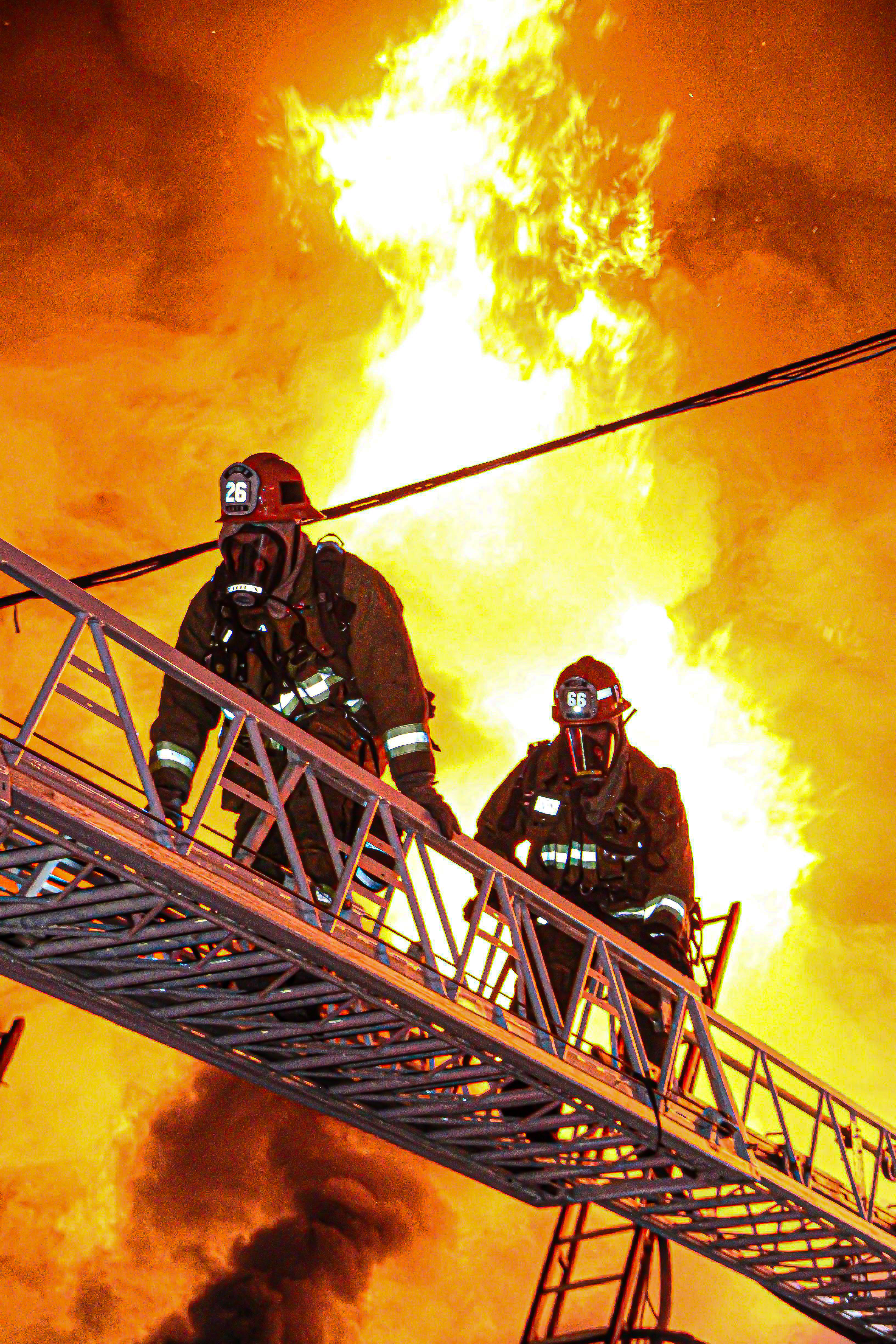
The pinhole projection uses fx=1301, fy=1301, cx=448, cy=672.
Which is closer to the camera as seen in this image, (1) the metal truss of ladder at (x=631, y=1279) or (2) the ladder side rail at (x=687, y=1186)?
(2) the ladder side rail at (x=687, y=1186)

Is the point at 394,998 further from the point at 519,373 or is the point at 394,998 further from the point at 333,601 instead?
the point at 519,373

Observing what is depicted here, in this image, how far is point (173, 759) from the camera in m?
5.45

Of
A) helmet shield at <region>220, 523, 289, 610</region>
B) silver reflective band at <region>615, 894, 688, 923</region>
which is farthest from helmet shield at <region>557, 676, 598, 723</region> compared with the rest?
helmet shield at <region>220, 523, 289, 610</region>

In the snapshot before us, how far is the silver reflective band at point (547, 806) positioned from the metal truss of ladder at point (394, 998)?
87 centimetres

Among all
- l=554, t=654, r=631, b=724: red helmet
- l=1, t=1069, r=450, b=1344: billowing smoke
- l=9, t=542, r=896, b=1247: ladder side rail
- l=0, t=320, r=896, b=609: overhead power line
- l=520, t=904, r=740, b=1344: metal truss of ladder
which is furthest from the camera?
l=1, t=1069, r=450, b=1344: billowing smoke

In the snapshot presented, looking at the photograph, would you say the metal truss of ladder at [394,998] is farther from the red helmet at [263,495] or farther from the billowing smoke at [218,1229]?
the billowing smoke at [218,1229]

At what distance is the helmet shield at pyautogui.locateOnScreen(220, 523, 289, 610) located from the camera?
532 centimetres

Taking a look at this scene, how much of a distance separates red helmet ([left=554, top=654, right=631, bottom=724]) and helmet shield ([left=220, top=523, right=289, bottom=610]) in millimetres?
2088

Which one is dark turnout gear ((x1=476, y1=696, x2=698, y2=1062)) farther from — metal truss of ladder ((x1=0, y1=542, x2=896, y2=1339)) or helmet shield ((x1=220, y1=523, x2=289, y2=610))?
helmet shield ((x1=220, y1=523, x2=289, y2=610))

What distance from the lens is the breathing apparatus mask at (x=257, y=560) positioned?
210 inches

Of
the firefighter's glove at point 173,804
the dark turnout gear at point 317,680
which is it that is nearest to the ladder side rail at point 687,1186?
the firefighter's glove at point 173,804

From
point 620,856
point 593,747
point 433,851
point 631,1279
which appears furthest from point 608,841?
point 631,1279

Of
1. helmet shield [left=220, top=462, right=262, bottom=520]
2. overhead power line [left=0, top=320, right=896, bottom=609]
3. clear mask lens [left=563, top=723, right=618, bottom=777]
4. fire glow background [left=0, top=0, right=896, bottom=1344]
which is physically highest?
fire glow background [left=0, top=0, right=896, bottom=1344]

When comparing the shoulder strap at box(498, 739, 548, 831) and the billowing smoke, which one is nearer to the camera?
the shoulder strap at box(498, 739, 548, 831)
